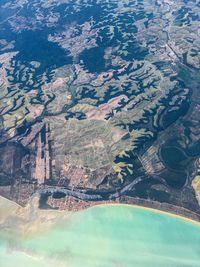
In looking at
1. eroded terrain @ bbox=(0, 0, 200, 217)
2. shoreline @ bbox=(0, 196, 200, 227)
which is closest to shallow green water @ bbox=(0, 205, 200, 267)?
shoreline @ bbox=(0, 196, 200, 227)

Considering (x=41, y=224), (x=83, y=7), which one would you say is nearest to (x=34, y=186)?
(x=41, y=224)

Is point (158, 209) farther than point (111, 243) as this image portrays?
Yes

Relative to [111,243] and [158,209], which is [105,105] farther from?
[111,243]

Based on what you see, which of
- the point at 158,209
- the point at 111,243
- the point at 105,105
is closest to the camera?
the point at 111,243

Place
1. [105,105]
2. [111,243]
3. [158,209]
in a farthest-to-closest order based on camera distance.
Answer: [105,105] < [158,209] < [111,243]

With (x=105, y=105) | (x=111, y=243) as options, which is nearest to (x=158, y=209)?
(x=111, y=243)

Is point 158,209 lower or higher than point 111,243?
higher

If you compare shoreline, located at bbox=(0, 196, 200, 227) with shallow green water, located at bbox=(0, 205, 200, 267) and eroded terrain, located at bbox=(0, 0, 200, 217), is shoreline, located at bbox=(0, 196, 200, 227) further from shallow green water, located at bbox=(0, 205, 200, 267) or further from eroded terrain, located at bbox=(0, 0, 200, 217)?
eroded terrain, located at bbox=(0, 0, 200, 217)

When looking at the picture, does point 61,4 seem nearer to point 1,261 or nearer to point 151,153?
point 151,153

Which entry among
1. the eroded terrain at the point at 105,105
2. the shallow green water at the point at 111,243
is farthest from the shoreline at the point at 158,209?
the eroded terrain at the point at 105,105
